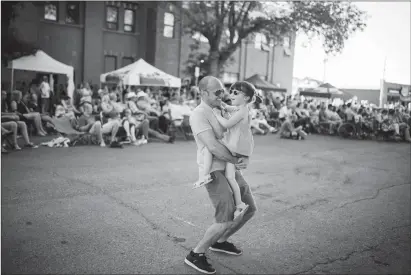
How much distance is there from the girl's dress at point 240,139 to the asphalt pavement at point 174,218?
1.11 m

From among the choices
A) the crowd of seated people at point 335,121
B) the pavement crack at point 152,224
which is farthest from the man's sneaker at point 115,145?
the crowd of seated people at point 335,121

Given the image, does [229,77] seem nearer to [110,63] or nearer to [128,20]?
[128,20]

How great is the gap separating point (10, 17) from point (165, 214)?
1796 cm

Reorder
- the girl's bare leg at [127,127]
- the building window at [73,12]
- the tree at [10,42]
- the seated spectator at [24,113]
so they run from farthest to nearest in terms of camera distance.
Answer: the building window at [73,12] < the tree at [10,42] < the girl's bare leg at [127,127] < the seated spectator at [24,113]

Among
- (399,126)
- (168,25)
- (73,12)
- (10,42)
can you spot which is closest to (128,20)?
(168,25)

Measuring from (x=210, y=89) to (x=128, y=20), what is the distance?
26112mm

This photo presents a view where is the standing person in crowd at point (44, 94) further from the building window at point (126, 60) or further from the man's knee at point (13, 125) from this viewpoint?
the building window at point (126, 60)

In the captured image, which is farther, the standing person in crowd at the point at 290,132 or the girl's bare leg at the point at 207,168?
the standing person in crowd at the point at 290,132

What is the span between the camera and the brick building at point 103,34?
79.5 feet

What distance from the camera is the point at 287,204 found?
596cm

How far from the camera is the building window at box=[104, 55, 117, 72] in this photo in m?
26.9

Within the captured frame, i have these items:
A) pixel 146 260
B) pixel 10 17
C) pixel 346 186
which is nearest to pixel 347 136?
pixel 346 186

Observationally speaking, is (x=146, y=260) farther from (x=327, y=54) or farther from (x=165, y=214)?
(x=327, y=54)

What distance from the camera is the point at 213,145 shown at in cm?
351
